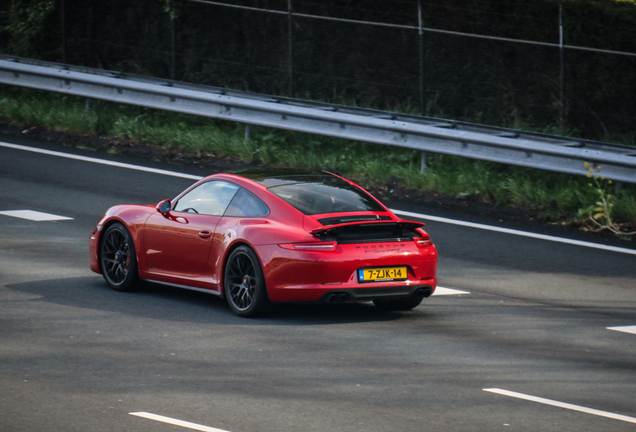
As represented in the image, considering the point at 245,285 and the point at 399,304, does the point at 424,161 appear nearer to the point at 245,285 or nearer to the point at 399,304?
the point at 399,304

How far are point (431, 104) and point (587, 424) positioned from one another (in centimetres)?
1378

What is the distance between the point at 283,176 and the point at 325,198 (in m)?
0.67

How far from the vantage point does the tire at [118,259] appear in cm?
1054

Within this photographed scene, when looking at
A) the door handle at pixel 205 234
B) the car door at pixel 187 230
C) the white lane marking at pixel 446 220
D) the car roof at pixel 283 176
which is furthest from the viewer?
the white lane marking at pixel 446 220

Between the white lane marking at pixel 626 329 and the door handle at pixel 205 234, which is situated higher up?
the door handle at pixel 205 234

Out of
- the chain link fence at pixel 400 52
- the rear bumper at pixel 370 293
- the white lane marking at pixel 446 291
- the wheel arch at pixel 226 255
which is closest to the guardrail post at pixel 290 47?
the chain link fence at pixel 400 52

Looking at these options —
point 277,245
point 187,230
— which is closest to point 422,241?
point 277,245

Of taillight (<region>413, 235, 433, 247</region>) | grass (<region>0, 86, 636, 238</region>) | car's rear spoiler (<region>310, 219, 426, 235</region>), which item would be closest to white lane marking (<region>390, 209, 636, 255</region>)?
grass (<region>0, 86, 636, 238</region>)

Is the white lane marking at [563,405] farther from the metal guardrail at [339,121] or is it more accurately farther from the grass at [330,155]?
the metal guardrail at [339,121]

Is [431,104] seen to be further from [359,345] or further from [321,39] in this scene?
[359,345]

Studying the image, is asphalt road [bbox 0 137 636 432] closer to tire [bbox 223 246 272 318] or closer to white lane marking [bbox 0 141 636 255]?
tire [bbox 223 246 272 318]

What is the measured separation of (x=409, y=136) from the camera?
651 inches

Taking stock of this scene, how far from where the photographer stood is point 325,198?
9719mm

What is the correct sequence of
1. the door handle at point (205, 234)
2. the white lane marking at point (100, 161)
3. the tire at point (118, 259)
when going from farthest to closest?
the white lane marking at point (100, 161), the tire at point (118, 259), the door handle at point (205, 234)
